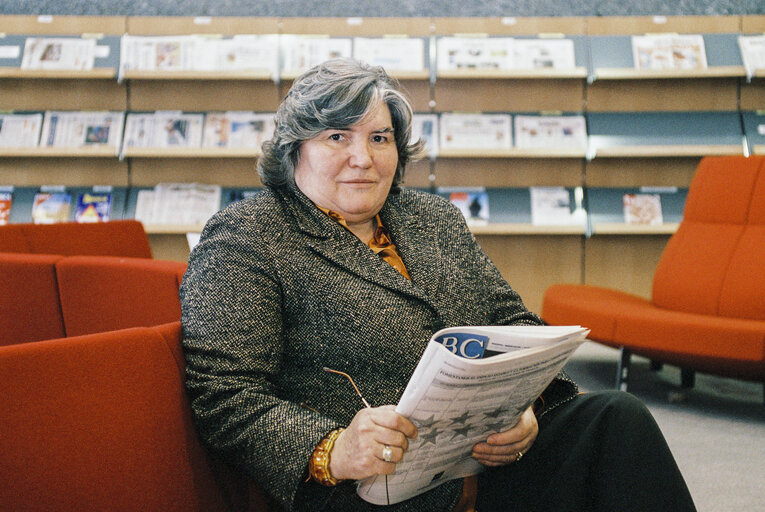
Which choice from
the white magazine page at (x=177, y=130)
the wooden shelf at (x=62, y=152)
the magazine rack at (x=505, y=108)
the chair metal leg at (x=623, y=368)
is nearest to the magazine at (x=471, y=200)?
the magazine rack at (x=505, y=108)

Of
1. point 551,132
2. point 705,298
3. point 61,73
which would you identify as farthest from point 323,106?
point 61,73

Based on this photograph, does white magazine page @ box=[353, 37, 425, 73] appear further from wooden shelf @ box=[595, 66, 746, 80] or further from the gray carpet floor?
the gray carpet floor

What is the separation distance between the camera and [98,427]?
0.82 m

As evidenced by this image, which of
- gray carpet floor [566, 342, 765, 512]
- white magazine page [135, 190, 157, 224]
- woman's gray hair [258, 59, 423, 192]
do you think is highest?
woman's gray hair [258, 59, 423, 192]

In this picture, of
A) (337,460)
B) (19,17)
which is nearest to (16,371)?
(337,460)

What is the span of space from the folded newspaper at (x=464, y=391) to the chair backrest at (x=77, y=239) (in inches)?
79.7

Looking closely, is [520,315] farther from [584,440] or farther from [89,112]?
[89,112]

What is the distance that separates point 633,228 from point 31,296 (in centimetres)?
374

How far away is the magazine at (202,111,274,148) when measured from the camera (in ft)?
15.6

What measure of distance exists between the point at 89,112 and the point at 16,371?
4.51 m

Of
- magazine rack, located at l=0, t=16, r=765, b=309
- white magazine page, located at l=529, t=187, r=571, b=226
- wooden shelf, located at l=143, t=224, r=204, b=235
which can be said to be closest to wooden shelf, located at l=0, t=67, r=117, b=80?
magazine rack, located at l=0, t=16, r=765, b=309

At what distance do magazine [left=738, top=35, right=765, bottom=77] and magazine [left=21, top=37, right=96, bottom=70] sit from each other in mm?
4262

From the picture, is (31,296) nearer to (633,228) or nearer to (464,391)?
(464,391)

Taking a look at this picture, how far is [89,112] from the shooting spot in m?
4.83
